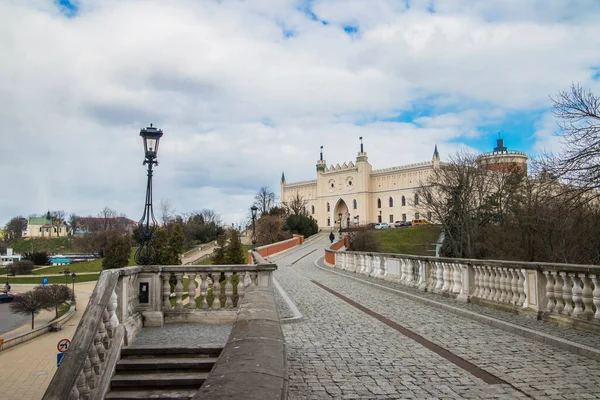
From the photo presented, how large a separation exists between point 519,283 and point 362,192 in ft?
334

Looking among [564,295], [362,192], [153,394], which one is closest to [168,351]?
[153,394]

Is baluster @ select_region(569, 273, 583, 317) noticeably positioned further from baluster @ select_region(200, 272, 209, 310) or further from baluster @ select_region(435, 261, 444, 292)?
baluster @ select_region(200, 272, 209, 310)

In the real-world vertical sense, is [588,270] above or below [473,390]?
above

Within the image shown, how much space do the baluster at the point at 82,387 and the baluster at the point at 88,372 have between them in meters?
0.10

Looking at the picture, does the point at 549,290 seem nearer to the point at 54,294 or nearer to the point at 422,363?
the point at 422,363

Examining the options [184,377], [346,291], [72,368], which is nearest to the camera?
[72,368]

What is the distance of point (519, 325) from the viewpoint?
8289 millimetres

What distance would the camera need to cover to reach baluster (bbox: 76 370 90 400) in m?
4.97

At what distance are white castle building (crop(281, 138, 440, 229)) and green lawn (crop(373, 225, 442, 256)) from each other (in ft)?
103

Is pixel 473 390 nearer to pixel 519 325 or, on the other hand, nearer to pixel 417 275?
pixel 519 325

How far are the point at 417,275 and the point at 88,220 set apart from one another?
134 metres

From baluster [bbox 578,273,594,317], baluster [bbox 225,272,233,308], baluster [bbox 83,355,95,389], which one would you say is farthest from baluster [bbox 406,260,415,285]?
baluster [bbox 83,355,95,389]

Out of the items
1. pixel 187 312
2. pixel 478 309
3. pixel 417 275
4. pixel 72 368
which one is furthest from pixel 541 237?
pixel 72 368

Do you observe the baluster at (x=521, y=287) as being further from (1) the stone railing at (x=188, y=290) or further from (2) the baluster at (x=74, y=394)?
(2) the baluster at (x=74, y=394)
